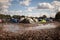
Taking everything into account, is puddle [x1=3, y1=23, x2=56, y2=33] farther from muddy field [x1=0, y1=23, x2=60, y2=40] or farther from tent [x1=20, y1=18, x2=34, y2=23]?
tent [x1=20, y1=18, x2=34, y2=23]

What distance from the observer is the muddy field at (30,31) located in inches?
Result: 71.9

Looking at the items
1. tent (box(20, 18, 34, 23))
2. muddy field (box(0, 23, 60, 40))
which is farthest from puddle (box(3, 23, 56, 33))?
tent (box(20, 18, 34, 23))

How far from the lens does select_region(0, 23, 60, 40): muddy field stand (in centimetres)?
183

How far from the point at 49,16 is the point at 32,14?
28cm

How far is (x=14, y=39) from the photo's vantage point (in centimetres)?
181

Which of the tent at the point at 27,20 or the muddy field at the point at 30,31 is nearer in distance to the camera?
the muddy field at the point at 30,31

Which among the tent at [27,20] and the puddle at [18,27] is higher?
the tent at [27,20]

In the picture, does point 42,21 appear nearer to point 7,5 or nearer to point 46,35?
point 46,35

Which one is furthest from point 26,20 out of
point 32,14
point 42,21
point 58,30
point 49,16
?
point 58,30

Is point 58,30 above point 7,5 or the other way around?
the other way around

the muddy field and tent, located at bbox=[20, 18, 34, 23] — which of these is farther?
tent, located at bbox=[20, 18, 34, 23]

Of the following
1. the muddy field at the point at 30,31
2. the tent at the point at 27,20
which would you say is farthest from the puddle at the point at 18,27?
the tent at the point at 27,20

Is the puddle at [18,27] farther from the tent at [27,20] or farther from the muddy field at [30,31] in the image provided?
the tent at [27,20]

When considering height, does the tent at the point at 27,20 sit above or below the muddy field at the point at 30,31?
above
